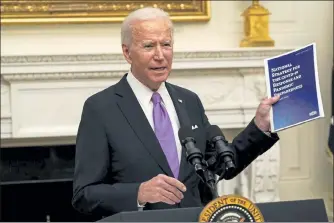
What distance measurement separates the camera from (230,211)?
1.40 metres

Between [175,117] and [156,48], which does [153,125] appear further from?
[156,48]

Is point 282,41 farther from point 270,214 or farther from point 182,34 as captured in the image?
point 270,214

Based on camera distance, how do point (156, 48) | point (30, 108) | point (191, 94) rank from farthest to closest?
point (30, 108), point (191, 94), point (156, 48)

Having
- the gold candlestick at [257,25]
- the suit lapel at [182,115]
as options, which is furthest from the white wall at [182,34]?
the suit lapel at [182,115]

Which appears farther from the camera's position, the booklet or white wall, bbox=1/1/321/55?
white wall, bbox=1/1/321/55

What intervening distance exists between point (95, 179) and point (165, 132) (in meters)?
0.26

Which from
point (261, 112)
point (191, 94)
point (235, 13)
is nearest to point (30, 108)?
point (235, 13)

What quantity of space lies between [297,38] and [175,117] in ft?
8.69

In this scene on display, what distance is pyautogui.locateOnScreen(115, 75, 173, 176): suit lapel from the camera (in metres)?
1.92

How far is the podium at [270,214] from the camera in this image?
56.1 inches

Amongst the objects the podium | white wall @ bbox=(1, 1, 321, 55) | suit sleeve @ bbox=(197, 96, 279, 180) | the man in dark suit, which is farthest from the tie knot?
white wall @ bbox=(1, 1, 321, 55)

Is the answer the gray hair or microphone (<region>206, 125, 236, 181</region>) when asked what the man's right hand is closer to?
microphone (<region>206, 125, 236, 181</region>)

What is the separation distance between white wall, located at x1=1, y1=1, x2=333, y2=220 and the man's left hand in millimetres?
2160

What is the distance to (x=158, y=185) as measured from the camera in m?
1.62
